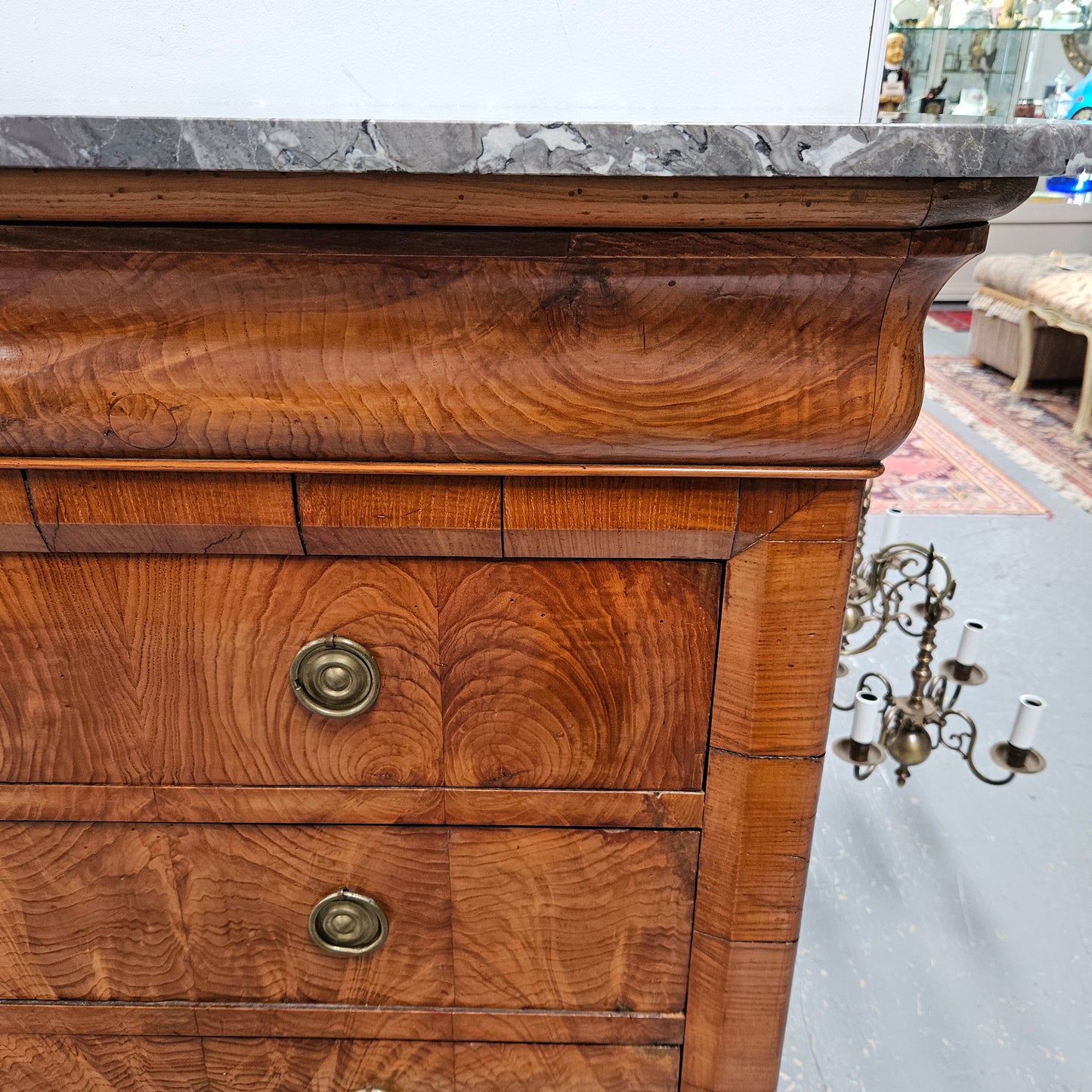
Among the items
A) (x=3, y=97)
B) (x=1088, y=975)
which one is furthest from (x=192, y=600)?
(x=1088, y=975)

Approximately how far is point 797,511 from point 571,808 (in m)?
0.20

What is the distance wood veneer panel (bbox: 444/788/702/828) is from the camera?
1.65 feet

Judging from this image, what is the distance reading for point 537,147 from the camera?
0.32 m

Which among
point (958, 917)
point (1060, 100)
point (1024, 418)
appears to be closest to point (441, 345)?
point (958, 917)

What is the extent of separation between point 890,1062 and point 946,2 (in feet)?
14.4

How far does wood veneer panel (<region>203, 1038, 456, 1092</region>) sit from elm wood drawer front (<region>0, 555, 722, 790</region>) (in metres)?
0.19

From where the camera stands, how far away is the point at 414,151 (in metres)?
0.33

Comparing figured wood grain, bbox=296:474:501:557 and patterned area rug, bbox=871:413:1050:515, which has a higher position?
figured wood grain, bbox=296:474:501:557

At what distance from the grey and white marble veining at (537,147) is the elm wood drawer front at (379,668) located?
0.19 m

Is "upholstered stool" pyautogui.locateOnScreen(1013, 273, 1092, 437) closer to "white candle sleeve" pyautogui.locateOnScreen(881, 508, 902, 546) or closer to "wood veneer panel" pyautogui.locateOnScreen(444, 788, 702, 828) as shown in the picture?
"white candle sleeve" pyautogui.locateOnScreen(881, 508, 902, 546)

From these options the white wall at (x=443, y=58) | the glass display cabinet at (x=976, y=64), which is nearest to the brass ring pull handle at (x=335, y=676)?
the white wall at (x=443, y=58)

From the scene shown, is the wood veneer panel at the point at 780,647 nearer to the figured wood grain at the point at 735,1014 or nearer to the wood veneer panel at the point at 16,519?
the figured wood grain at the point at 735,1014

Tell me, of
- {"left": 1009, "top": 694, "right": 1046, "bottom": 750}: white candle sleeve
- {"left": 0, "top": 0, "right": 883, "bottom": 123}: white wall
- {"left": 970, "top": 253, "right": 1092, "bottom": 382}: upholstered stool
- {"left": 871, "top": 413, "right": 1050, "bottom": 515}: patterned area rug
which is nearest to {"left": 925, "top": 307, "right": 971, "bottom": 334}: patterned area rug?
{"left": 970, "top": 253, "right": 1092, "bottom": 382}: upholstered stool

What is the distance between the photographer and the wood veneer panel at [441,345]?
38cm
